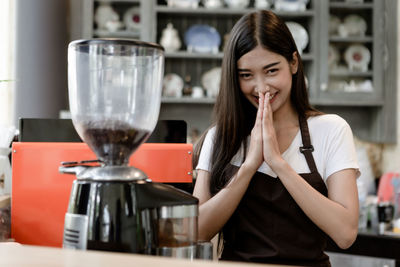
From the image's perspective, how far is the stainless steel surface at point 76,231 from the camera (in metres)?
0.84

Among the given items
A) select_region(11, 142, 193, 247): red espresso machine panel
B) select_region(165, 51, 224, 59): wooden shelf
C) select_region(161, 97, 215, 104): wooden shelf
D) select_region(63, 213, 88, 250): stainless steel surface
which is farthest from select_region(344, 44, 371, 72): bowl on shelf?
select_region(63, 213, 88, 250): stainless steel surface

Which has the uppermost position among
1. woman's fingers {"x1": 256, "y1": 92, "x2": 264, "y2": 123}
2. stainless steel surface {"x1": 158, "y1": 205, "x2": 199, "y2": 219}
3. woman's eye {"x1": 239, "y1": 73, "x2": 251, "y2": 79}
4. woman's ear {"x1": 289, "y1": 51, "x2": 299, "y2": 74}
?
woman's ear {"x1": 289, "y1": 51, "x2": 299, "y2": 74}

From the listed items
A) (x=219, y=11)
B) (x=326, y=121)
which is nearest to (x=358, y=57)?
(x=219, y=11)

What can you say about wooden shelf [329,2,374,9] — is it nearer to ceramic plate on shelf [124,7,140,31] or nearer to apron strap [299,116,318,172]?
ceramic plate on shelf [124,7,140,31]

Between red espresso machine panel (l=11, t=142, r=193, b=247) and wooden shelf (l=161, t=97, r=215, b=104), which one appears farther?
wooden shelf (l=161, t=97, r=215, b=104)

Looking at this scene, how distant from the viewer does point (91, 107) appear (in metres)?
0.87

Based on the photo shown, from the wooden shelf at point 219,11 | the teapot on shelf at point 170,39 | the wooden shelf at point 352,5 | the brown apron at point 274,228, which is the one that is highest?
the wooden shelf at point 352,5

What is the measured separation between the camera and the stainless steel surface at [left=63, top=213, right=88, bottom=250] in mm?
835

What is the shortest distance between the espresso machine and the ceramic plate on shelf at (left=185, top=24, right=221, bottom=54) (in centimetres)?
266

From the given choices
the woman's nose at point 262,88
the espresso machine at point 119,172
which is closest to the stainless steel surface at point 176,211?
the espresso machine at point 119,172

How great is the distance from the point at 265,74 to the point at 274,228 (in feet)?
1.44

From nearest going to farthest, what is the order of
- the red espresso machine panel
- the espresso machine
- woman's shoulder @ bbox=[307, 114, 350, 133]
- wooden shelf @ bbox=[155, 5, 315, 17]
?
the espresso machine < the red espresso machine panel < woman's shoulder @ bbox=[307, 114, 350, 133] < wooden shelf @ bbox=[155, 5, 315, 17]

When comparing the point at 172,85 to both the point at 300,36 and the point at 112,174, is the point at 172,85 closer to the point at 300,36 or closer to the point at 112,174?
the point at 300,36

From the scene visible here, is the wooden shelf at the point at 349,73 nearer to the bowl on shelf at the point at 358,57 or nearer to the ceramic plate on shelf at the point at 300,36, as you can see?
the bowl on shelf at the point at 358,57
